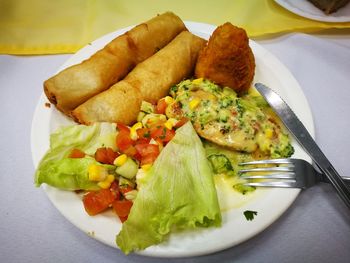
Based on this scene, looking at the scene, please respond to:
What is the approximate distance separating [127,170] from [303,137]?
1.11 m

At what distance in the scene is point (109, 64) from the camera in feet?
8.11

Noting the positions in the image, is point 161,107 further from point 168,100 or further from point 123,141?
point 123,141

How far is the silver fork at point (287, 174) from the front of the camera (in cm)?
187

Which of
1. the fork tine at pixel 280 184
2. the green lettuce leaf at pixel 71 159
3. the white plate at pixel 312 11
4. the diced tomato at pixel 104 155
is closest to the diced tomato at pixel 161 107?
the green lettuce leaf at pixel 71 159

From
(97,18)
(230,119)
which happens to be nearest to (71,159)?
(230,119)

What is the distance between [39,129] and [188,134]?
39.5 inches

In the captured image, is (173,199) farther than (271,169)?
No

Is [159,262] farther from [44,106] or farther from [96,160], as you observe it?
[44,106]

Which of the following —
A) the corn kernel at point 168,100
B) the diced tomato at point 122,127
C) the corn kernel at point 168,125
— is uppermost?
the corn kernel at point 168,100

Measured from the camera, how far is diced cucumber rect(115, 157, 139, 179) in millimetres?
1896

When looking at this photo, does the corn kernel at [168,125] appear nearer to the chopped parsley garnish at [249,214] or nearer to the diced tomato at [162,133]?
the diced tomato at [162,133]

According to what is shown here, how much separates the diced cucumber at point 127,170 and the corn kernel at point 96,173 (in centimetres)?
8

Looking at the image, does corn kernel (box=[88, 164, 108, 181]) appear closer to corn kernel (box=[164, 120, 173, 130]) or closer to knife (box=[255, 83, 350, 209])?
corn kernel (box=[164, 120, 173, 130])

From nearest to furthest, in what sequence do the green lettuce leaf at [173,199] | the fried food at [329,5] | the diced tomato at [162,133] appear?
the green lettuce leaf at [173,199]
the diced tomato at [162,133]
the fried food at [329,5]
